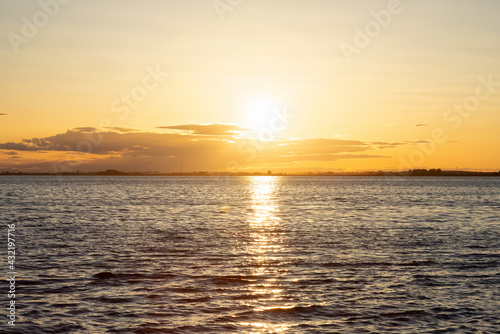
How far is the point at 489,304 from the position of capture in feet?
65.9

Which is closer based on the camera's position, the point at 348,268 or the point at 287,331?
the point at 287,331

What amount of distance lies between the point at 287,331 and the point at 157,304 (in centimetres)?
619

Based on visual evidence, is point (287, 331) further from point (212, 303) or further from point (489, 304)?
point (489, 304)

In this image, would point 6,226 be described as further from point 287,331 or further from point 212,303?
point 287,331

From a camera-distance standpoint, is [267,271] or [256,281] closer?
[256,281]

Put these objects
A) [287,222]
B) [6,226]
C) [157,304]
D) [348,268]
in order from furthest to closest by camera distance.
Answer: [287,222]
[6,226]
[348,268]
[157,304]

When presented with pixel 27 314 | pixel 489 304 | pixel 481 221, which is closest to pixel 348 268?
pixel 489 304

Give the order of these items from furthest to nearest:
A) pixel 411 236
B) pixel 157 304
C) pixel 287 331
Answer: pixel 411 236, pixel 157 304, pixel 287 331

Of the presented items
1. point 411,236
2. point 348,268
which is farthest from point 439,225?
point 348,268

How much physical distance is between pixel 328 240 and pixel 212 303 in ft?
70.4

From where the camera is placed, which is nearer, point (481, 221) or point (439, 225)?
point (439, 225)

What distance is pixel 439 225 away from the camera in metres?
52.6

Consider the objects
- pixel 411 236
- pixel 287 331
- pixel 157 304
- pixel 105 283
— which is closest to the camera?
pixel 287 331

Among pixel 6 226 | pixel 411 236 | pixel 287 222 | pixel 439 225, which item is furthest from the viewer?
pixel 287 222
